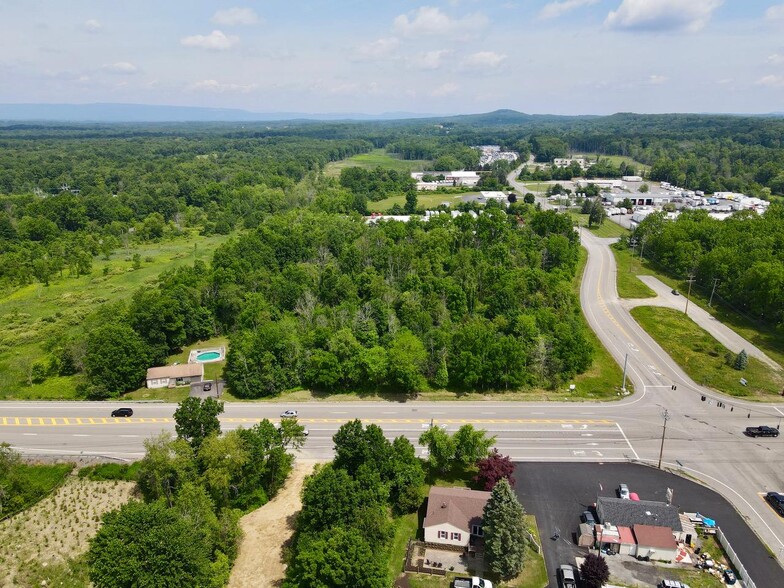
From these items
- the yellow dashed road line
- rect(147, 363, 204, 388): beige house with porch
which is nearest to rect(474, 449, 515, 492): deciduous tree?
the yellow dashed road line

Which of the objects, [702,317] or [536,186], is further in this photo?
[536,186]

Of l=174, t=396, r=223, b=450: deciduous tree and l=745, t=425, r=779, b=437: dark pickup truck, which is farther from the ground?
l=174, t=396, r=223, b=450: deciduous tree

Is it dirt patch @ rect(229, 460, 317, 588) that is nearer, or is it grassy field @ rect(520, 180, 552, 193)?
dirt patch @ rect(229, 460, 317, 588)

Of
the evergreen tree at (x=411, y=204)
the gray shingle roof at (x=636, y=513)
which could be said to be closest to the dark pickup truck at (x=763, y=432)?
the gray shingle roof at (x=636, y=513)

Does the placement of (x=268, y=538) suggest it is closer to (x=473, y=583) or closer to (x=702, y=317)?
(x=473, y=583)

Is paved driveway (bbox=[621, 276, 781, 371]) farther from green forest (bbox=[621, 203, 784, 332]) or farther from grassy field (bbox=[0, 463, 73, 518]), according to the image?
grassy field (bbox=[0, 463, 73, 518])

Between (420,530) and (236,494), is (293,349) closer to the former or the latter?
(236,494)

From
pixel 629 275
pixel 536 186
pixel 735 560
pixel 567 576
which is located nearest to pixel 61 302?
pixel 567 576

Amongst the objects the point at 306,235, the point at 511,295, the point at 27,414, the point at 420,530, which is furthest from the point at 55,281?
the point at 420,530
